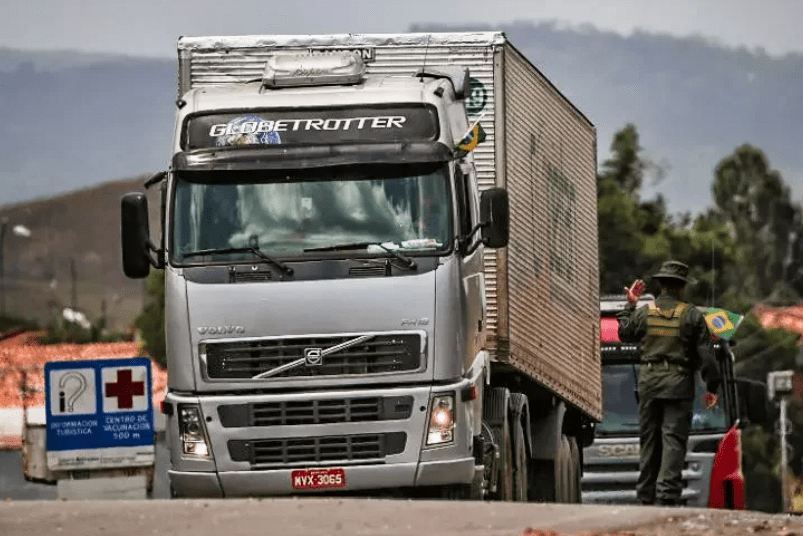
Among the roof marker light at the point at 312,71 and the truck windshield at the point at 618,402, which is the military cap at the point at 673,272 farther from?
the truck windshield at the point at 618,402

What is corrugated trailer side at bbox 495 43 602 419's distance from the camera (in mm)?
19344

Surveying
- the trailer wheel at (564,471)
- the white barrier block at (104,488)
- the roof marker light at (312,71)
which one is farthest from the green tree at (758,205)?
the roof marker light at (312,71)

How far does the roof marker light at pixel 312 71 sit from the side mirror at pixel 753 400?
9.45 meters

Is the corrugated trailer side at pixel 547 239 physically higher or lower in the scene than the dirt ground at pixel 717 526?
higher

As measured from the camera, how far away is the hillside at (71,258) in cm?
12581

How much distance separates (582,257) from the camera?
2309 cm

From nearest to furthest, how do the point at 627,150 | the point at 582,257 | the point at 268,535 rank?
the point at 268,535
the point at 582,257
the point at 627,150

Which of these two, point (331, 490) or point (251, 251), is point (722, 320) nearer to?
point (331, 490)

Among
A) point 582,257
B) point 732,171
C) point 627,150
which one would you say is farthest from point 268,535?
point 732,171

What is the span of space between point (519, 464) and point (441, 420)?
Answer: 3.18 meters

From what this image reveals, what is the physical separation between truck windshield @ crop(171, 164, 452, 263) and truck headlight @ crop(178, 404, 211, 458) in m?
1.10

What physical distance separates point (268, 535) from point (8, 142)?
556 feet

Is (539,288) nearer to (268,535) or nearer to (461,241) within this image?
(461,241)

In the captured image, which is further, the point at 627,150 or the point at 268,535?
the point at 627,150
